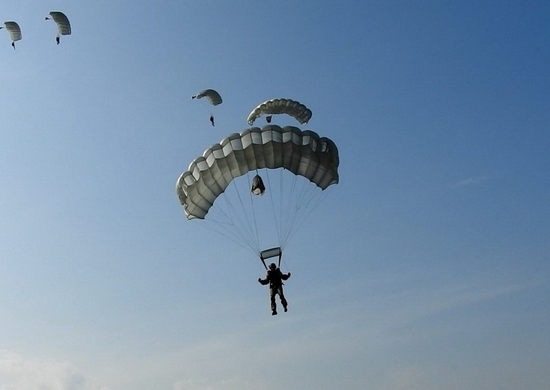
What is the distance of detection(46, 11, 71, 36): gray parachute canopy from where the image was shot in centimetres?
3062

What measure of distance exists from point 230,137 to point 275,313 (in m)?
6.34

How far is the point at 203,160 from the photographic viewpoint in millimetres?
22547

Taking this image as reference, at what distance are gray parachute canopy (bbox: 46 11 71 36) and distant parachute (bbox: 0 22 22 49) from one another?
2571 mm

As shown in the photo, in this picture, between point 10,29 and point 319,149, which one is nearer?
point 319,149

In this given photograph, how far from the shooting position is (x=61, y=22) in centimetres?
3081

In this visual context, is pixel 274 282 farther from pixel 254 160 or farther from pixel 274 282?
pixel 254 160

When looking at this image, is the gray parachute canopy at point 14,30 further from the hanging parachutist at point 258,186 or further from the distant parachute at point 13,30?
the hanging parachutist at point 258,186

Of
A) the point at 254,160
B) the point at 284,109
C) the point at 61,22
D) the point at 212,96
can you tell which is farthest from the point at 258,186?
the point at 61,22

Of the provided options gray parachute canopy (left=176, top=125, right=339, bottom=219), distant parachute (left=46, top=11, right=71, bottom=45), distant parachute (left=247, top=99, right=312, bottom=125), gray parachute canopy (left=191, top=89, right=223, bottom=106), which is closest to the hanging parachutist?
gray parachute canopy (left=176, top=125, right=339, bottom=219)

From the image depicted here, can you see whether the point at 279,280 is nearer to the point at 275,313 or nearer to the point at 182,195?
the point at 275,313

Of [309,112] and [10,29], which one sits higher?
[10,29]

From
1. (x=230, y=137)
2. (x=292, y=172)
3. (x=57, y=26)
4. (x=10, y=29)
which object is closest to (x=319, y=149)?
(x=292, y=172)

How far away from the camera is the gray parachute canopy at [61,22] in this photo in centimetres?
3062

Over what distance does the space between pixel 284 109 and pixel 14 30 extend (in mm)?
15303
